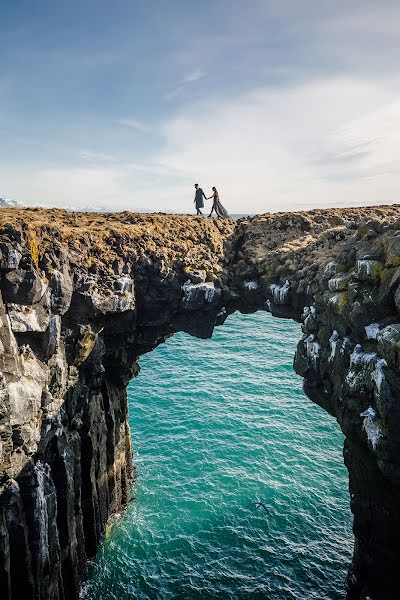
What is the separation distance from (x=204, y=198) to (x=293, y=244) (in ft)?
35.1

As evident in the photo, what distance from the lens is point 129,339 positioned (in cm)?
3575

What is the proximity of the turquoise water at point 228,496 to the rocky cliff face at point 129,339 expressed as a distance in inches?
123

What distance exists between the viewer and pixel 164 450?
44.1m

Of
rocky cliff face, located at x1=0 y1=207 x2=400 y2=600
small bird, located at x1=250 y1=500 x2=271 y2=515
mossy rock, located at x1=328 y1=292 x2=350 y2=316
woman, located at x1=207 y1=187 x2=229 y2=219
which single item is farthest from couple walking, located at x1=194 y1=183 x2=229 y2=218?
small bird, located at x1=250 y1=500 x2=271 y2=515

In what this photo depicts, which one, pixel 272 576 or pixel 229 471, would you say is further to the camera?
pixel 229 471

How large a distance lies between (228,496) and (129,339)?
14898 mm

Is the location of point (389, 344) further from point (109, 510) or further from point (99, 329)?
point (109, 510)

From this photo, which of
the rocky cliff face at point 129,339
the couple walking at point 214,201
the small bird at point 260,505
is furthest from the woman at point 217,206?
the small bird at point 260,505

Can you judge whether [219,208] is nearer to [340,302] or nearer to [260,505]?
[340,302]

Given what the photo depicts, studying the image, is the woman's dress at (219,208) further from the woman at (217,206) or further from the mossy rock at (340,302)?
the mossy rock at (340,302)

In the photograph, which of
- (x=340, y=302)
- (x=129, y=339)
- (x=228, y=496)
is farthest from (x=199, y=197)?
(x=228, y=496)

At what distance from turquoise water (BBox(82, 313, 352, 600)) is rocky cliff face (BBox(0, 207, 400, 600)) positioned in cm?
313

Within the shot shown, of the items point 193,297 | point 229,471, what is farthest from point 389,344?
point 229,471

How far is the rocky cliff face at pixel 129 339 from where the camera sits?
23.3m
